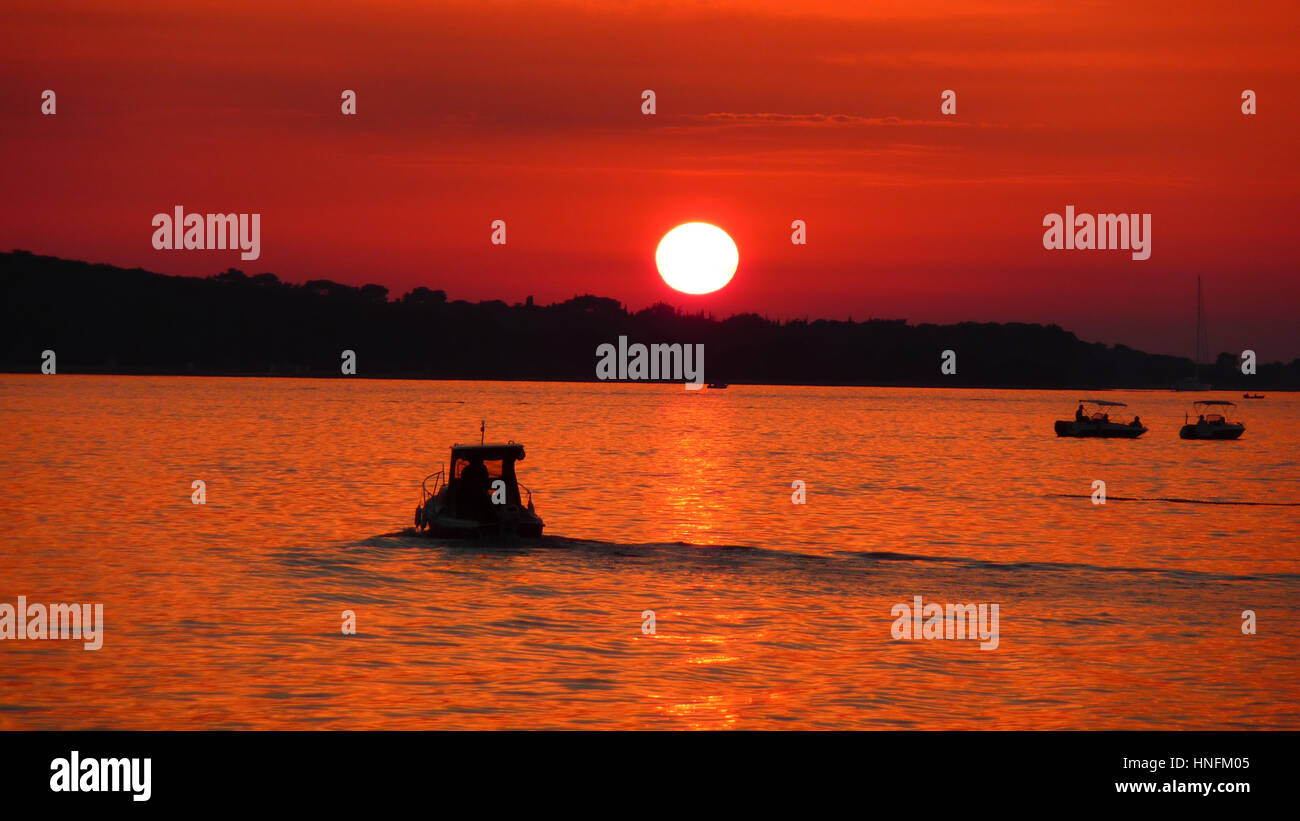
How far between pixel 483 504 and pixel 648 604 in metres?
14.3

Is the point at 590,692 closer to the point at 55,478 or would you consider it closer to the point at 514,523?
the point at 514,523

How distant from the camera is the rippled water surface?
24.1m

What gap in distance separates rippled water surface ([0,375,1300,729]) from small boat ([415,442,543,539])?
82 centimetres

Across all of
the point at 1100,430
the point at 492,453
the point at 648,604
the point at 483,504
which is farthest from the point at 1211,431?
the point at 648,604

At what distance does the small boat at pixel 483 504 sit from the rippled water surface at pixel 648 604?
32.1 inches

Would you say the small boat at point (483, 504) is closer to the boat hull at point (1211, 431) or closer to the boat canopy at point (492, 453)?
the boat canopy at point (492, 453)

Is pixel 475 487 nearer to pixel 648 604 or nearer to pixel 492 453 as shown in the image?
pixel 492 453

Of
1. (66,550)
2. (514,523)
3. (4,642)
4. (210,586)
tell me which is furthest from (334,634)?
(66,550)

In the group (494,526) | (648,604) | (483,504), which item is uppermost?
(483,504)

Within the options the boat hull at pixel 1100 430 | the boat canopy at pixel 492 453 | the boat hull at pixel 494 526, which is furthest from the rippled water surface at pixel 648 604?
the boat hull at pixel 1100 430

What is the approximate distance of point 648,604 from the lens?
3741 cm

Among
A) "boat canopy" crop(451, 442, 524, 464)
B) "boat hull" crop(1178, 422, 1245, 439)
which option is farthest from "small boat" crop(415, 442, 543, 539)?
"boat hull" crop(1178, 422, 1245, 439)

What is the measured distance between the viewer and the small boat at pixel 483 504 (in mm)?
49531
